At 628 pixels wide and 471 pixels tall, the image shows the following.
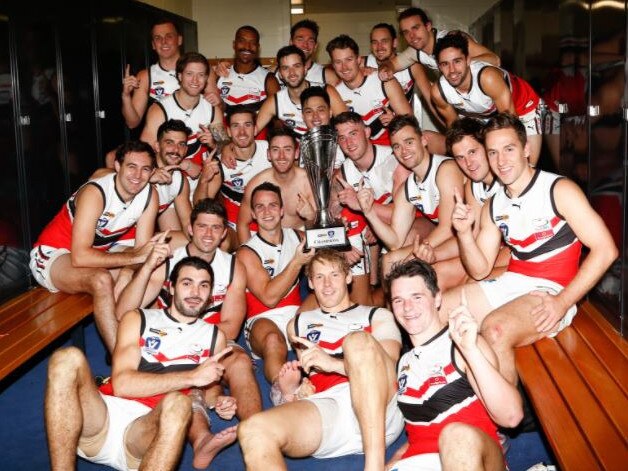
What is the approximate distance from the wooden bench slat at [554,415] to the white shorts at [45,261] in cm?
271

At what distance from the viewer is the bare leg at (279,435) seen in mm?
2434

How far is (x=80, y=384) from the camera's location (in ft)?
8.82

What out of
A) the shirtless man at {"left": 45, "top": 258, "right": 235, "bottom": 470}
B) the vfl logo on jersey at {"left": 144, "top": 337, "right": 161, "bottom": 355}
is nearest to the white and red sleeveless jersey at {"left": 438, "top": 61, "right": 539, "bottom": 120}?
the shirtless man at {"left": 45, "top": 258, "right": 235, "bottom": 470}

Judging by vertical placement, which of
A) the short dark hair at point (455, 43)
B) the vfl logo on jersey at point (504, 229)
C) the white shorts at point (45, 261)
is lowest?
the white shorts at point (45, 261)

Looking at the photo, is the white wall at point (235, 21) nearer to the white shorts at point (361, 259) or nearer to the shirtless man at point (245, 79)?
the shirtless man at point (245, 79)

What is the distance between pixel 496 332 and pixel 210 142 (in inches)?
110

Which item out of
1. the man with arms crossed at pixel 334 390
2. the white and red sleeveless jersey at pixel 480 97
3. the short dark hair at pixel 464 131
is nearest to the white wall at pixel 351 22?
the white and red sleeveless jersey at pixel 480 97

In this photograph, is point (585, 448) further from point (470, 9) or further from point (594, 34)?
point (470, 9)

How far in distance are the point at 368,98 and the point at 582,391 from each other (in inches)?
128

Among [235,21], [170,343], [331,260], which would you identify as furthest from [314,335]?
[235,21]

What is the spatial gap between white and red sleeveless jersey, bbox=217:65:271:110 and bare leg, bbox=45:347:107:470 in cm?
371

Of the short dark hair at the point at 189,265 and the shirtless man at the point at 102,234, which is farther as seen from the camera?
the shirtless man at the point at 102,234

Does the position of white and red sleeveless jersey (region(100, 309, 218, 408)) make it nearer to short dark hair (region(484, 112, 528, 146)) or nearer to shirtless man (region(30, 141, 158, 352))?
shirtless man (region(30, 141, 158, 352))

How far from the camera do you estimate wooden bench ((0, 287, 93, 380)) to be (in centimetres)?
322
